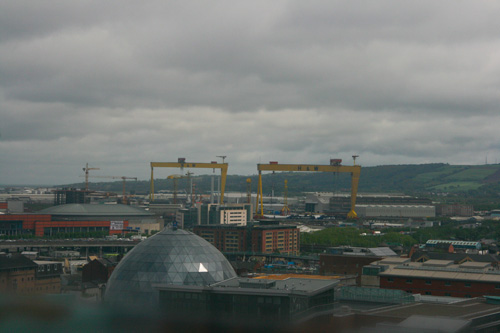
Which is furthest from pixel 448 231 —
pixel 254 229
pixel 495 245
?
pixel 254 229

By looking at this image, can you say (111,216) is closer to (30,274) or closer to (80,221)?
(80,221)

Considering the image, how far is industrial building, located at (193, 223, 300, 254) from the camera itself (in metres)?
99.4

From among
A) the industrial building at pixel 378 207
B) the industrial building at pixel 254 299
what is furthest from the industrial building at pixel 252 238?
the industrial building at pixel 378 207

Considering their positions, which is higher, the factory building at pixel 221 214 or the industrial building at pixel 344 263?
Answer: the factory building at pixel 221 214

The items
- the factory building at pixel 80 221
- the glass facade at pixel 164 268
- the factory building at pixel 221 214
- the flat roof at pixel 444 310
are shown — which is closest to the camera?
the flat roof at pixel 444 310

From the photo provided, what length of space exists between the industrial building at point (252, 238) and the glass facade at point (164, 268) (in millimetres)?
65946

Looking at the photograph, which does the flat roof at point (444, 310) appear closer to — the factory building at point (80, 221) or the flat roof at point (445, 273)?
the flat roof at point (445, 273)

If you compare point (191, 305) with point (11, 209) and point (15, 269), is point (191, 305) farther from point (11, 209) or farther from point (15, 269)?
point (11, 209)

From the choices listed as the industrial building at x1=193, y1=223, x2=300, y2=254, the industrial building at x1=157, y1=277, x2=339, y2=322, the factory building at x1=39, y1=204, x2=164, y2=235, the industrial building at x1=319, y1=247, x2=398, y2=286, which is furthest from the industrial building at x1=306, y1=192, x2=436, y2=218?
the industrial building at x1=157, y1=277, x2=339, y2=322

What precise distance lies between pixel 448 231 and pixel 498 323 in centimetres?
9481

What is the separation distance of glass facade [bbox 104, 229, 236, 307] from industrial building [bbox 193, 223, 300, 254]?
65946 millimetres

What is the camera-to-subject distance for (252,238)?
3915 inches

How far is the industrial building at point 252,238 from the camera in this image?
9938 centimetres

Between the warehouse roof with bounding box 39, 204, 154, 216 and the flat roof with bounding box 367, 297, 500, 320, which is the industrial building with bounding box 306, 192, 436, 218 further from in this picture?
the flat roof with bounding box 367, 297, 500, 320
